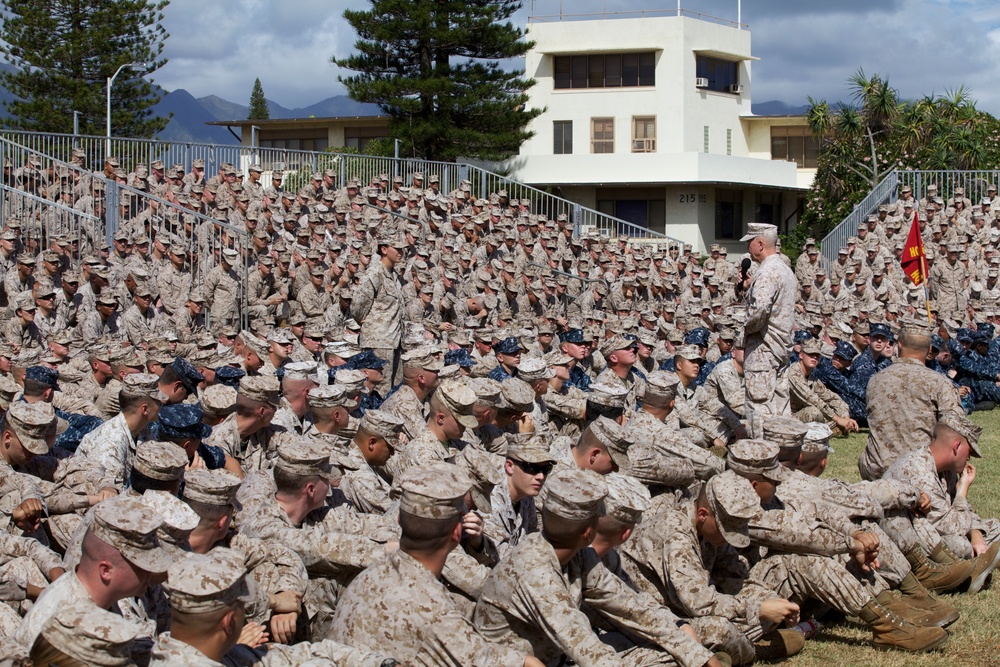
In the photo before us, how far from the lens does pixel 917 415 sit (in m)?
9.22

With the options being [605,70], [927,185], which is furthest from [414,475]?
[605,70]

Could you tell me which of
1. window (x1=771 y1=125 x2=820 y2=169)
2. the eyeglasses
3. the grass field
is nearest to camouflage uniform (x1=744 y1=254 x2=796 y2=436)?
the grass field

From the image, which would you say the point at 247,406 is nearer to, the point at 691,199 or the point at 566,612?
the point at 566,612

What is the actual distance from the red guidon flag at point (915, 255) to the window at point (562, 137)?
67.5 feet

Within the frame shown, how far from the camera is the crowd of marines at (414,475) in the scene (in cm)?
496

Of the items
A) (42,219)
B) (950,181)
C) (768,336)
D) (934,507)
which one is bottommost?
(934,507)

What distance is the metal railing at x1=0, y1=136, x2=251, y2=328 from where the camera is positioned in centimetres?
1445

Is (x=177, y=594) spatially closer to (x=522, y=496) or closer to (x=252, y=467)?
→ (x=522, y=496)

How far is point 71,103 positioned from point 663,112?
780 inches

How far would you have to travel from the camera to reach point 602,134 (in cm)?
3941

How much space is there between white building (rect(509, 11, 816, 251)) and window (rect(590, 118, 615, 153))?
33 mm

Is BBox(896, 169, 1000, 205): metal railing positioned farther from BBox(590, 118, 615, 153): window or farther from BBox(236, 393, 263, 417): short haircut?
BBox(236, 393, 263, 417): short haircut

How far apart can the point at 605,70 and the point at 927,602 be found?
110 ft

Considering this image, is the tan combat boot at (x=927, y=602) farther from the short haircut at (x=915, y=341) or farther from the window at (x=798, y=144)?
the window at (x=798, y=144)
